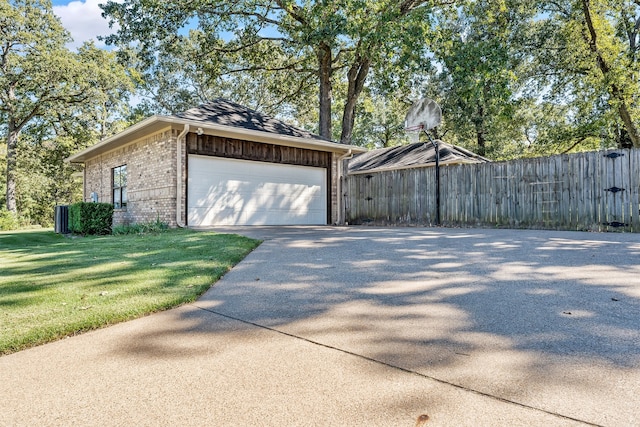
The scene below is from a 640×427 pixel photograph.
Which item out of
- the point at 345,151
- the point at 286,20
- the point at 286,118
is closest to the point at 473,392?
the point at 345,151

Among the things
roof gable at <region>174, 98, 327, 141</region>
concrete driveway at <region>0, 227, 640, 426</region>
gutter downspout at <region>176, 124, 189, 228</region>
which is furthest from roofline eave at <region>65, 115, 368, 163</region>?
concrete driveway at <region>0, 227, 640, 426</region>

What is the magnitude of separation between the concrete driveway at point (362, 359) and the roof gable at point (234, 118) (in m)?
7.88

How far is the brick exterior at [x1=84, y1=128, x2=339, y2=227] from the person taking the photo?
33.8 feet

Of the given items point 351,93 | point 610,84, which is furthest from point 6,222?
point 610,84

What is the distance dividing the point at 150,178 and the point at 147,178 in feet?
0.74

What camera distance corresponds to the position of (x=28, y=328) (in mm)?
2635

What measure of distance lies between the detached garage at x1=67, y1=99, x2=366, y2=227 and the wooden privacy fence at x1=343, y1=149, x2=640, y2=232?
218cm

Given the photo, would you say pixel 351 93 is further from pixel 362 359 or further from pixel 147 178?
pixel 362 359

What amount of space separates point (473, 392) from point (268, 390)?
897mm

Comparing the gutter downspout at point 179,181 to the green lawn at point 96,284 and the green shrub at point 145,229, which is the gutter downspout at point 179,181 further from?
the green lawn at point 96,284

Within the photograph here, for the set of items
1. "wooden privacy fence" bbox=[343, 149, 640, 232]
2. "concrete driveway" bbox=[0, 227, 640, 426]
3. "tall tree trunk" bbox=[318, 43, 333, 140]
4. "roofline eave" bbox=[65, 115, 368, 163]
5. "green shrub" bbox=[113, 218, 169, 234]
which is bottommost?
"concrete driveway" bbox=[0, 227, 640, 426]

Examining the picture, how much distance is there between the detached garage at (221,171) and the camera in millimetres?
10375

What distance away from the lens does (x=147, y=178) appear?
1145cm

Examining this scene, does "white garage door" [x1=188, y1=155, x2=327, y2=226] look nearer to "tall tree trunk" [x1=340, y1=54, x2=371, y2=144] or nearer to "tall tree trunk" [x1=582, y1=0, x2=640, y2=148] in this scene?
"tall tree trunk" [x1=340, y1=54, x2=371, y2=144]
